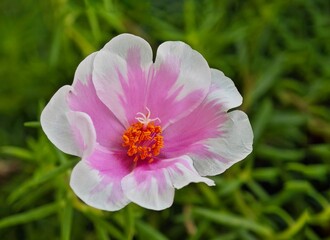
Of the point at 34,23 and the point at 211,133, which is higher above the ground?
the point at 211,133

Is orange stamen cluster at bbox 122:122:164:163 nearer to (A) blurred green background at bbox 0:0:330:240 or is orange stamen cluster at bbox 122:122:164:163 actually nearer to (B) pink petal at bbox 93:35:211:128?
(B) pink petal at bbox 93:35:211:128

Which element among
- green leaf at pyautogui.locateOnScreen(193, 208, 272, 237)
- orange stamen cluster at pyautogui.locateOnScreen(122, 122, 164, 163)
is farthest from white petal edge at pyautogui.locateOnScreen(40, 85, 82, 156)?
green leaf at pyautogui.locateOnScreen(193, 208, 272, 237)

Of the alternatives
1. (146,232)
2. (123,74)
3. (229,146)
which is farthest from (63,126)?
(146,232)

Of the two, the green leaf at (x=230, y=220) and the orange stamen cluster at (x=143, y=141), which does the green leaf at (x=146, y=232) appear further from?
the orange stamen cluster at (x=143, y=141)

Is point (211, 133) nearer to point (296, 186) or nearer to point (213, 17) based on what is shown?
point (296, 186)

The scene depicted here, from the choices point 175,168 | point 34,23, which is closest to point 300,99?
point 34,23

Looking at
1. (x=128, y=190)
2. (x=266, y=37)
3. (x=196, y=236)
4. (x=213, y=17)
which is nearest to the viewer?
(x=128, y=190)
